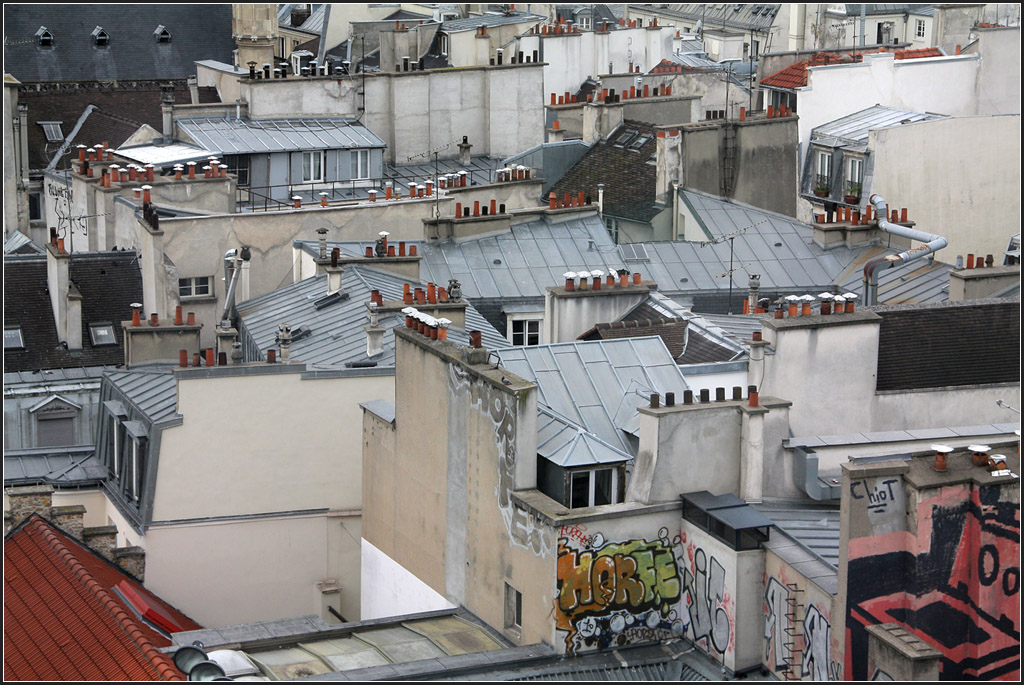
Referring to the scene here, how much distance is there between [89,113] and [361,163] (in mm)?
21302

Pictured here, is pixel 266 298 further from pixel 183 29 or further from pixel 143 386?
pixel 183 29

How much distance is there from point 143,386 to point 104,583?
7.12 metres

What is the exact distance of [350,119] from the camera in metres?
56.2

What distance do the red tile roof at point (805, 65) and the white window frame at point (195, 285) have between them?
19.0 meters

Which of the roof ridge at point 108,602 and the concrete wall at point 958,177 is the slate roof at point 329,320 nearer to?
the roof ridge at point 108,602

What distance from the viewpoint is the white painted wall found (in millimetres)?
27766

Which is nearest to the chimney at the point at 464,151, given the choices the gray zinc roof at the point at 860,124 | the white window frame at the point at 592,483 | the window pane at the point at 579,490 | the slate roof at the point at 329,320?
the gray zinc roof at the point at 860,124

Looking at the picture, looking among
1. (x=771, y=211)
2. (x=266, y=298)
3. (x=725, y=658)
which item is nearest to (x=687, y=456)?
(x=725, y=658)

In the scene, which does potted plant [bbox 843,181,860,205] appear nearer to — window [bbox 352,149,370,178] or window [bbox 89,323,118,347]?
window [bbox 352,149,370,178]

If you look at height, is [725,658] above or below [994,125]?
below

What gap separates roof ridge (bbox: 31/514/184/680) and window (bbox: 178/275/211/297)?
1230cm

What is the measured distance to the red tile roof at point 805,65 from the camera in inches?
2146

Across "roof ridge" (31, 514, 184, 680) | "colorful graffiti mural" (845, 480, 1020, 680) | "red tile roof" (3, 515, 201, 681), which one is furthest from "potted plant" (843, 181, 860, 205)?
"colorful graffiti mural" (845, 480, 1020, 680)

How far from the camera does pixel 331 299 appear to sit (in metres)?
38.5
